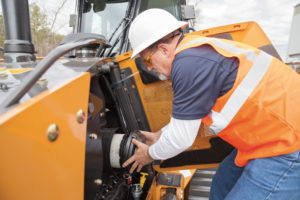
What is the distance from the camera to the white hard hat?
1252 mm

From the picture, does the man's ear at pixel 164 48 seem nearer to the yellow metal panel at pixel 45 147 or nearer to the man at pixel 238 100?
the man at pixel 238 100

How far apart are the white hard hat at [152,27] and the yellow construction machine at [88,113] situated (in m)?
0.25

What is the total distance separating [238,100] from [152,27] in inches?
25.7

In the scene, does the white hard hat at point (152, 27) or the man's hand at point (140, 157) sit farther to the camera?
the man's hand at point (140, 157)

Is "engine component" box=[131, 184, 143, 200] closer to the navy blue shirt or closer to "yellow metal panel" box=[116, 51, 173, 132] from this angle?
"yellow metal panel" box=[116, 51, 173, 132]

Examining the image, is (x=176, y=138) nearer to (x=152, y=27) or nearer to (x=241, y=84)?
→ (x=241, y=84)

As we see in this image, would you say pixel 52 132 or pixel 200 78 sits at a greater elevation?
pixel 200 78

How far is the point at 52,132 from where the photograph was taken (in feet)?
2.57

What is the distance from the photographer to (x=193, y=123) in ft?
3.84

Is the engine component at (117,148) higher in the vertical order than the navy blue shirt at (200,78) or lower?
lower

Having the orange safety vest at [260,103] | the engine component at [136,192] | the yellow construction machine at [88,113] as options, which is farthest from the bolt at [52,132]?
the engine component at [136,192]

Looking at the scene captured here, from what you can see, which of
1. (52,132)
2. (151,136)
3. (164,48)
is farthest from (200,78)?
(151,136)

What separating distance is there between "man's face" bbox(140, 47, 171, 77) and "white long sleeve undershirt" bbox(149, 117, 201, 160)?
32 centimetres

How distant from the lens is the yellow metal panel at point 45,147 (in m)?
0.65
